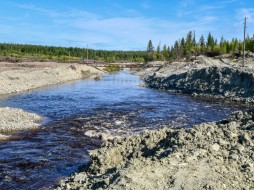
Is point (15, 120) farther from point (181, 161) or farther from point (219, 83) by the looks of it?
point (219, 83)

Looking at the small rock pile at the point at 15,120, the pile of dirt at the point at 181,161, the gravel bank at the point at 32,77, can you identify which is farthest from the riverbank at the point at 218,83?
the pile of dirt at the point at 181,161

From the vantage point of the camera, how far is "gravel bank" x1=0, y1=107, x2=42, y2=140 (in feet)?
80.7

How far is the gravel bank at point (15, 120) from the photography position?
24.6 meters

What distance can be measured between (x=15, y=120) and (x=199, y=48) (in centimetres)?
10952

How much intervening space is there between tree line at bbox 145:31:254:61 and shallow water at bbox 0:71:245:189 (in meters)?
71.3

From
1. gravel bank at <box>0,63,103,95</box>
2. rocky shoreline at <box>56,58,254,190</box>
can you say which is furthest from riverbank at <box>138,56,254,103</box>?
rocky shoreline at <box>56,58,254,190</box>

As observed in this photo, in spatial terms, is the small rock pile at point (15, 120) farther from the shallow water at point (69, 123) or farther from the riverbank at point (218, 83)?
the riverbank at point (218, 83)

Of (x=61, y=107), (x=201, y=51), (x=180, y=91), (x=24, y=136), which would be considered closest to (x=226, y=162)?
(x=24, y=136)

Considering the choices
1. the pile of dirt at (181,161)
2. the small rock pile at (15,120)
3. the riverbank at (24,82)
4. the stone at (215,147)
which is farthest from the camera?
the riverbank at (24,82)

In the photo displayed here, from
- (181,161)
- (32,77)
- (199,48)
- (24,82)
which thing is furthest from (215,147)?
(199,48)

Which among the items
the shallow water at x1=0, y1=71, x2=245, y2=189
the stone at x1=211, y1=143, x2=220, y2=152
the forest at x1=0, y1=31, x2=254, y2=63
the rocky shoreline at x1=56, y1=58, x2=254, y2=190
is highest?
the forest at x1=0, y1=31, x2=254, y2=63

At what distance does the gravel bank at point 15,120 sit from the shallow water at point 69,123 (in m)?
1.00

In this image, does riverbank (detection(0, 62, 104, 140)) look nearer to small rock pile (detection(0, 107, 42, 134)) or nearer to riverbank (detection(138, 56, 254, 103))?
small rock pile (detection(0, 107, 42, 134))

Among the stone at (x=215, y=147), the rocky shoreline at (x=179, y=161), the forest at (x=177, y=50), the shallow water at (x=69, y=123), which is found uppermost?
the forest at (x=177, y=50)
